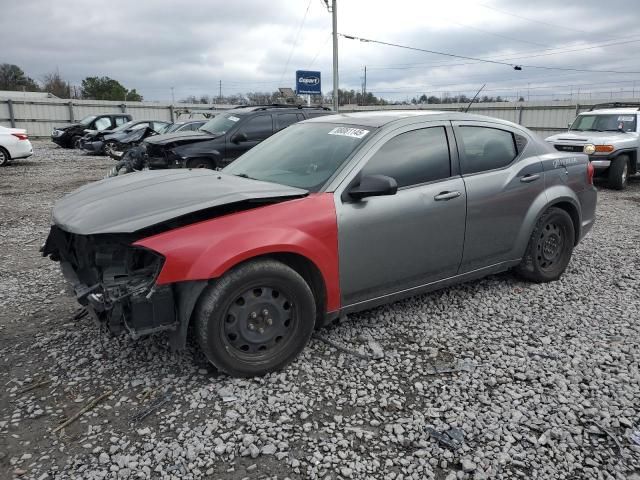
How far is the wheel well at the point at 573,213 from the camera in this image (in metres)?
4.91

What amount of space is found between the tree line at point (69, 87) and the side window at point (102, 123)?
41.5m

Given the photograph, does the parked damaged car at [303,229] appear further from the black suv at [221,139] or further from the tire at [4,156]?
the tire at [4,156]

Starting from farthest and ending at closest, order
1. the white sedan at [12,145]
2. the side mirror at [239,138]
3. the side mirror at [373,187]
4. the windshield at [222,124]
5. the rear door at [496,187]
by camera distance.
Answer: the white sedan at [12,145], the windshield at [222,124], the side mirror at [239,138], the rear door at [496,187], the side mirror at [373,187]

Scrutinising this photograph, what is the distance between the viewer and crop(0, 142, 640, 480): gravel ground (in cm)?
249

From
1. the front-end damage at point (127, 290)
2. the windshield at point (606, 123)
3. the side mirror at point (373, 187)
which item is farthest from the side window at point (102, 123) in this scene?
the side mirror at point (373, 187)

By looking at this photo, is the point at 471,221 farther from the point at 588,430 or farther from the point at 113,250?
the point at 113,250

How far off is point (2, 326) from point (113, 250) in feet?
5.35

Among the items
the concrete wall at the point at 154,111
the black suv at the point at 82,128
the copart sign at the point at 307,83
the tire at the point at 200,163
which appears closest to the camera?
the tire at the point at 200,163

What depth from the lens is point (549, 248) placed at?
4.88 meters

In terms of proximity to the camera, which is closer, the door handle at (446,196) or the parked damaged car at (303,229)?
the parked damaged car at (303,229)

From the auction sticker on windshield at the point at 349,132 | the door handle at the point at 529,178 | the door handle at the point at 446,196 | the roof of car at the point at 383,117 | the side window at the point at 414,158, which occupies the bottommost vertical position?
the door handle at the point at 446,196

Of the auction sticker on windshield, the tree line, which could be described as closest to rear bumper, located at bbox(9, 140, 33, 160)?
the auction sticker on windshield

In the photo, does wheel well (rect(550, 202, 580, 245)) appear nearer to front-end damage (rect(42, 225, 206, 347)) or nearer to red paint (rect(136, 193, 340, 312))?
red paint (rect(136, 193, 340, 312))

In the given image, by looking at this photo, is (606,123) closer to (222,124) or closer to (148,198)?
(222,124)
